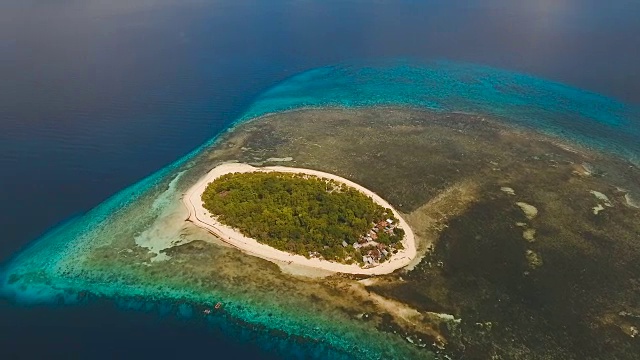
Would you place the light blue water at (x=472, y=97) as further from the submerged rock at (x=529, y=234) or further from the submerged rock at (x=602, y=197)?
the submerged rock at (x=529, y=234)

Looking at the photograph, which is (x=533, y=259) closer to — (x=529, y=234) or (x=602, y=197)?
(x=529, y=234)

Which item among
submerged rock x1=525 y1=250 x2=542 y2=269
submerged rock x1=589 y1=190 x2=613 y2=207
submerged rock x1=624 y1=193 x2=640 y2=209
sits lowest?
submerged rock x1=624 y1=193 x2=640 y2=209

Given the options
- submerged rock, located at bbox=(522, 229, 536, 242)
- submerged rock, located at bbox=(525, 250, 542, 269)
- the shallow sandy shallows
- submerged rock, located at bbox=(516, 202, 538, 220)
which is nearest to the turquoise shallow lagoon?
the shallow sandy shallows

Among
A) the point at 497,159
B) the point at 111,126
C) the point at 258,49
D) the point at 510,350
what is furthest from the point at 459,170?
the point at 258,49

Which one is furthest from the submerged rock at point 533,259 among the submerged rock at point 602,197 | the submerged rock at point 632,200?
the submerged rock at point 632,200

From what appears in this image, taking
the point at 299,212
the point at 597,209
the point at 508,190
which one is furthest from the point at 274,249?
the point at 597,209

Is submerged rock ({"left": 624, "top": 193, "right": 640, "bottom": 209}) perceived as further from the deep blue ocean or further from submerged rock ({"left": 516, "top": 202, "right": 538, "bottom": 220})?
the deep blue ocean
